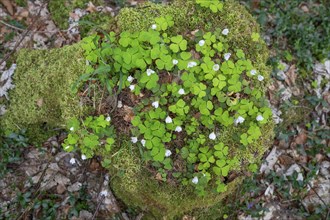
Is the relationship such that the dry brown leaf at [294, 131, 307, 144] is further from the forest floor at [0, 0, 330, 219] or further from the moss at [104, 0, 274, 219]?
the moss at [104, 0, 274, 219]

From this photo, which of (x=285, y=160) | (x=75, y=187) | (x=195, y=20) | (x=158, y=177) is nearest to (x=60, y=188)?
(x=75, y=187)

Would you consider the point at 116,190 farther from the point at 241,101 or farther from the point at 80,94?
the point at 241,101

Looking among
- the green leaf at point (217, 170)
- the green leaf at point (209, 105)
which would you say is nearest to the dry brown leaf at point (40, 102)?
the green leaf at point (209, 105)

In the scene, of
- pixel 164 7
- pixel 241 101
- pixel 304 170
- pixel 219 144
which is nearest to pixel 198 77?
pixel 241 101

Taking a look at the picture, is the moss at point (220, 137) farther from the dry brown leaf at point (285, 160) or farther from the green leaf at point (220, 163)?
the dry brown leaf at point (285, 160)

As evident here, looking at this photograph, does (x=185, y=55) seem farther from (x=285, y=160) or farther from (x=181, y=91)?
(x=285, y=160)

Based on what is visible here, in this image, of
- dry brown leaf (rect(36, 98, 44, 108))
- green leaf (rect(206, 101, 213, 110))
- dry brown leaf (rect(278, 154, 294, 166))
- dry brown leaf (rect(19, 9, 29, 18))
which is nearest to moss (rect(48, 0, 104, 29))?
dry brown leaf (rect(19, 9, 29, 18))

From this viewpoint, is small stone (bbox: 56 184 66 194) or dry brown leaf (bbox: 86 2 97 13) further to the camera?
dry brown leaf (bbox: 86 2 97 13)
